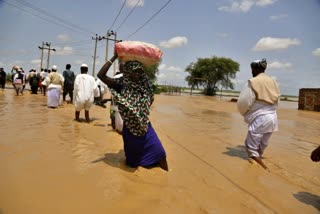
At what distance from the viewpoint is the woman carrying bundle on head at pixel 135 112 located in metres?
4.14

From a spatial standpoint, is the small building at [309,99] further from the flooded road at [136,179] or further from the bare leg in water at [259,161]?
the bare leg in water at [259,161]

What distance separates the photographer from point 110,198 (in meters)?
3.16

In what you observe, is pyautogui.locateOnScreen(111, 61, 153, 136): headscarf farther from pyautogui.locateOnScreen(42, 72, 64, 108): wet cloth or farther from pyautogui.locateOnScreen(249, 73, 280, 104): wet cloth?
pyautogui.locateOnScreen(42, 72, 64, 108): wet cloth

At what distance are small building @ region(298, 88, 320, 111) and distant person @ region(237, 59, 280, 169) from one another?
18.8m

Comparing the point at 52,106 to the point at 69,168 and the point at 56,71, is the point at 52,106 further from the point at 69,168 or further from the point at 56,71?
the point at 69,168

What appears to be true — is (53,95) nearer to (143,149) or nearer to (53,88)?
(53,88)

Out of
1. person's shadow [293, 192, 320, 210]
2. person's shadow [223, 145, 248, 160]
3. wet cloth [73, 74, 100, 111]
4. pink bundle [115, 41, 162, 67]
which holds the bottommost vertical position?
person's shadow [293, 192, 320, 210]

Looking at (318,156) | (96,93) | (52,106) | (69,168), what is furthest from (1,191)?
(52,106)

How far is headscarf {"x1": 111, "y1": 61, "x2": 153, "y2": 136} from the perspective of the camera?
4129 mm

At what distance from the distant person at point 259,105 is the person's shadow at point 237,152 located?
1.86 ft

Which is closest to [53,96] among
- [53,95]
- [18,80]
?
[53,95]

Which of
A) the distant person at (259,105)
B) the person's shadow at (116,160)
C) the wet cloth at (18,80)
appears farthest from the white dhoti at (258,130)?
the wet cloth at (18,80)

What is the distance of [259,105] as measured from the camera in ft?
17.3

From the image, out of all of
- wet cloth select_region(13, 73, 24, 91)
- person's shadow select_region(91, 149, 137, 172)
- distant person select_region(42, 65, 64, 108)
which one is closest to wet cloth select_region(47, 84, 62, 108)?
distant person select_region(42, 65, 64, 108)
